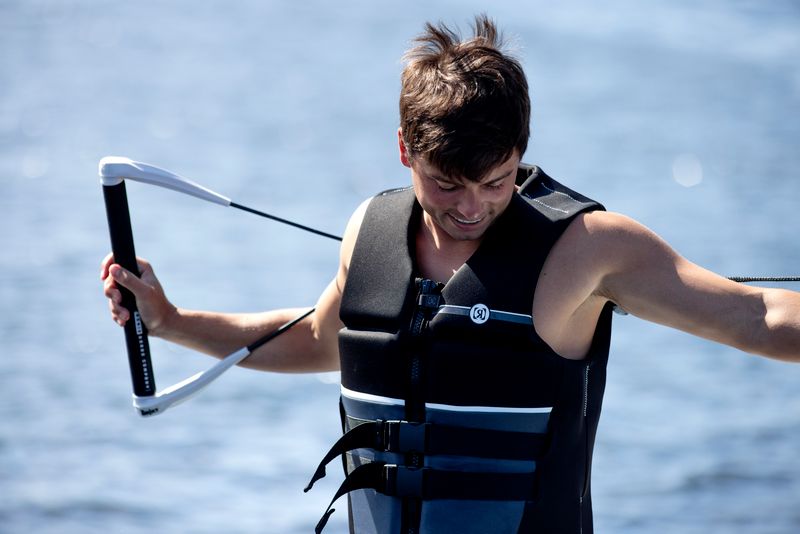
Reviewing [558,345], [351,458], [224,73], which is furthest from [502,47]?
[224,73]

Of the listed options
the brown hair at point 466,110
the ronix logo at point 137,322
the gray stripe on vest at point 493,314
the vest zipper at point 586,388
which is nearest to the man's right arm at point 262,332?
the ronix logo at point 137,322

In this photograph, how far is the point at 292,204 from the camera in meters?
12.3

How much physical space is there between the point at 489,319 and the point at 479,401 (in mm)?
211

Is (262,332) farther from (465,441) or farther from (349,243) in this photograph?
(465,441)

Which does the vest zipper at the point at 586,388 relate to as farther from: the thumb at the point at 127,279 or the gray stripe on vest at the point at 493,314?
the thumb at the point at 127,279

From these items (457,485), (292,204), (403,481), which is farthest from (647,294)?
(292,204)

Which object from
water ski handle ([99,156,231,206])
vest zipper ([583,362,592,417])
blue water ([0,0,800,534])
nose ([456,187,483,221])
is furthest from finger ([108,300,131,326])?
blue water ([0,0,800,534])

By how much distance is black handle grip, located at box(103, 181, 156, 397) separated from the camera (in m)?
3.33

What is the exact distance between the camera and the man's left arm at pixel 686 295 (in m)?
2.83

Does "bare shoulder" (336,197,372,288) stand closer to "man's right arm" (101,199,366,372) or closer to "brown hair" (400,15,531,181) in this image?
"man's right arm" (101,199,366,372)

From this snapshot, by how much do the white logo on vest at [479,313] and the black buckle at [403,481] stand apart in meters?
0.41

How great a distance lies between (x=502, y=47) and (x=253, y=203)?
948 centimetres

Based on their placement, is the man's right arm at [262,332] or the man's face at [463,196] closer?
the man's face at [463,196]

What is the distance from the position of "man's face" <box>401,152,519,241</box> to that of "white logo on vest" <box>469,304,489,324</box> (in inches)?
7.6
